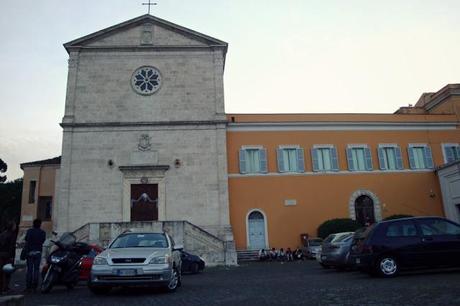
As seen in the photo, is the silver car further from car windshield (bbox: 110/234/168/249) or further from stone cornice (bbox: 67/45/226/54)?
stone cornice (bbox: 67/45/226/54)

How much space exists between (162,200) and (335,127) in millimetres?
12094

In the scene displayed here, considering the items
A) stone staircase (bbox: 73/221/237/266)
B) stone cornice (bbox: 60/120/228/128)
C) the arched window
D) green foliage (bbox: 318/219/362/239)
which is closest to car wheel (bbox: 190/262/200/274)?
stone staircase (bbox: 73/221/237/266)

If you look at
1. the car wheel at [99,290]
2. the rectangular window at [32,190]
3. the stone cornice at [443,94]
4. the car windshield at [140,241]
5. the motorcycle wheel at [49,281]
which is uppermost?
the stone cornice at [443,94]

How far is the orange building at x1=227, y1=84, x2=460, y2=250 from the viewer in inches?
1017

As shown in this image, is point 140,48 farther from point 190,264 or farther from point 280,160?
point 190,264

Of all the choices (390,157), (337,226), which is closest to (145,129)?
(337,226)

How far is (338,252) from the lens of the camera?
14.5 meters

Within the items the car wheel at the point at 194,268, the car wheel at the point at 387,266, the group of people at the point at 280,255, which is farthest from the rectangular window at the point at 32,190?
the car wheel at the point at 387,266

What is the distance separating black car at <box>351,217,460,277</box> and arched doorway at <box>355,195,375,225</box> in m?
15.8

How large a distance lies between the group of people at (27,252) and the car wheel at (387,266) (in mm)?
8650

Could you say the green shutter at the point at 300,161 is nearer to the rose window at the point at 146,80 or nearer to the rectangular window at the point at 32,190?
the rose window at the point at 146,80

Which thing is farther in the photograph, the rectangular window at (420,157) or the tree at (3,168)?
the tree at (3,168)

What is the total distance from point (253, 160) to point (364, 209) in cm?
771

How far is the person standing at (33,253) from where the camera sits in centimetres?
1044
